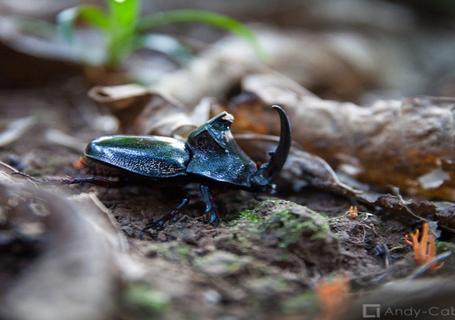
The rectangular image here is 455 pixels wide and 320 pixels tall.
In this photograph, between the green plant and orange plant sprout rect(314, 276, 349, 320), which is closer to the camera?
orange plant sprout rect(314, 276, 349, 320)

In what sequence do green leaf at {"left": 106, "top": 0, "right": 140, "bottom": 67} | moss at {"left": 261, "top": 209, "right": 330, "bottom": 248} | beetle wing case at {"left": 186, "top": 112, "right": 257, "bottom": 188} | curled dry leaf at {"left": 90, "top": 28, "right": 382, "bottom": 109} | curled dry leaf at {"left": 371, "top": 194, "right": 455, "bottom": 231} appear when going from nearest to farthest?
moss at {"left": 261, "top": 209, "right": 330, "bottom": 248}
curled dry leaf at {"left": 371, "top": 194, "right": 455, "bottom": 231}
beetle wing case at {"left": 186, "top": 112, "right": 257, "bottom": 188}
green leaf at {"left": 106, "top": 0, "right": 140, "bottom": 67}
curled dry leaf at {"left": 90, "top": 28, "right": 382, "bottom": 109}

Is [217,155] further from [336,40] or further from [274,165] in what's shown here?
[336,40]

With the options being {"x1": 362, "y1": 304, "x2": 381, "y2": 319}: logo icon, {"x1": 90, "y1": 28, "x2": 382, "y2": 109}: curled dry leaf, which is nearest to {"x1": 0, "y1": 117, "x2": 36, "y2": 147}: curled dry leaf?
{"x1": 90, "y1": 28, "x2": 382, "y2": 109}: curled dry leaf

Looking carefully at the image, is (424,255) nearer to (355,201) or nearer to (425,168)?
(355,201)

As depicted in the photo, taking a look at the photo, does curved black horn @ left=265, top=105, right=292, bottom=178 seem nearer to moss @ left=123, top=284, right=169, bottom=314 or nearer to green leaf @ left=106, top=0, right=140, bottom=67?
moss @ left=123, top=284, right=169, bottom=314

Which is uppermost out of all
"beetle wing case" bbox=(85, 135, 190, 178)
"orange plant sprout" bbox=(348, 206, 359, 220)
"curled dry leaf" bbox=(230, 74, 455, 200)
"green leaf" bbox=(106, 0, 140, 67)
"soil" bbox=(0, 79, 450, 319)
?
"green leaf" bbox=(106, 0, 140, 67)

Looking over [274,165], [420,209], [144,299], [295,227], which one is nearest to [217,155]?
[274,165]

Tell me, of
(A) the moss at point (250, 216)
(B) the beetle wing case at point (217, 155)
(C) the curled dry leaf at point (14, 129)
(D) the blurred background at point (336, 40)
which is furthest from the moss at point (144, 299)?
(D) the blurred background at point (336, 40)
